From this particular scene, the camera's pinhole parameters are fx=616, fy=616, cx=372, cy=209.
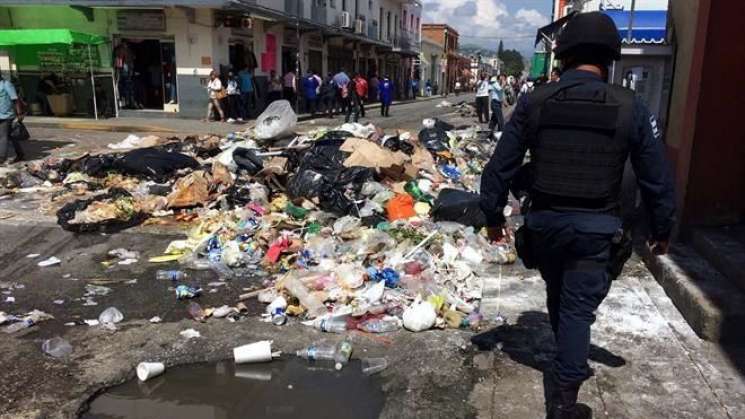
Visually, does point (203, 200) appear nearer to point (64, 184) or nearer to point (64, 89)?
point (64, 184)

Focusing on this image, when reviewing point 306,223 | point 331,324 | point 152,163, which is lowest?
point 331,324

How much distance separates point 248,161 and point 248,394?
5.26 meters

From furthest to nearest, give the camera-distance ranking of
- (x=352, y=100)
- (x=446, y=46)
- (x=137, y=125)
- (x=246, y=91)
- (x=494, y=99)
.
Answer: (x=446, y=46) → (x=352, y=100) → (x=246, y=91) → (x=137, y=125) → (x=494, y=99)

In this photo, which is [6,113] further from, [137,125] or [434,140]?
[434,140]

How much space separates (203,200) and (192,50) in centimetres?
1251

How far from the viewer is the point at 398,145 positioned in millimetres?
9445

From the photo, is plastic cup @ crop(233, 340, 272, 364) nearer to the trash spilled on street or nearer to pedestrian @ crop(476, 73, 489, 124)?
the trash spilled on street

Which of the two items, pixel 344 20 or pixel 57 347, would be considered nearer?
pixel 57 347

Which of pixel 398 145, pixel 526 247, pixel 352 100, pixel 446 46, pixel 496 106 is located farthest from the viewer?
pixel 446 46

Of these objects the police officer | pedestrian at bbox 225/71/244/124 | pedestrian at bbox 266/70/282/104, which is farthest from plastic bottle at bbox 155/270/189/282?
pedestrian at bbox 266/70/282/104

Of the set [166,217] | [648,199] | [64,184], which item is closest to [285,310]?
[648,199]

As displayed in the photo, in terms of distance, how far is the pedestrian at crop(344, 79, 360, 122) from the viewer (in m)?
19.9

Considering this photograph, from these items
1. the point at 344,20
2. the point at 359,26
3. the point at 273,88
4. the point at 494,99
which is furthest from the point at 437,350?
the point at 359,26

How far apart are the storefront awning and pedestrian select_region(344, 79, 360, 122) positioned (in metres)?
10.1
